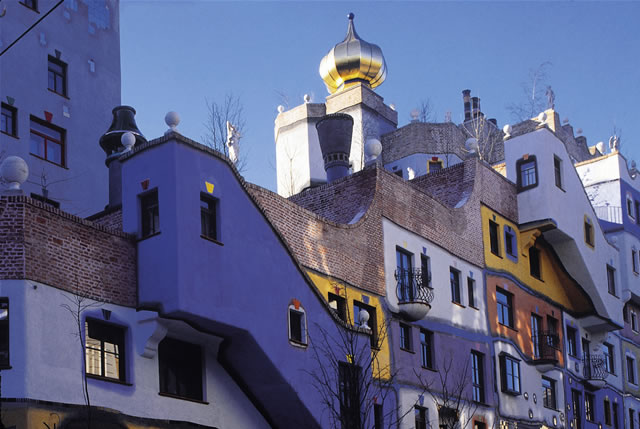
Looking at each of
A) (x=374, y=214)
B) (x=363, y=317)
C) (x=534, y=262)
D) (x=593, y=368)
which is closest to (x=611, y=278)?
(x=593, y=368)

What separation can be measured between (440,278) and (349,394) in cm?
724

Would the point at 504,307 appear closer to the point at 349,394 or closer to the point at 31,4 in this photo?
the point at 349,394

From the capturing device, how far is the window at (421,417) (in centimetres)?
2458

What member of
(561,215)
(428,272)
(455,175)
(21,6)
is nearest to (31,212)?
(428,272)

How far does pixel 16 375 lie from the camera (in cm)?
1564

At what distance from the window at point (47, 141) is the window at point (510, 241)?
480 inches

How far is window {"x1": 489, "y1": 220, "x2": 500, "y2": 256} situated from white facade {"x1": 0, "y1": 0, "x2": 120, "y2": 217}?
10.5 meters

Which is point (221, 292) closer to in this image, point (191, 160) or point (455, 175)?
point (191, 160)

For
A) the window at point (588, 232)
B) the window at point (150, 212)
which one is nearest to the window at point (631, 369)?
the window at point (588, 232)

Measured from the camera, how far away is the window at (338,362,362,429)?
757 inches

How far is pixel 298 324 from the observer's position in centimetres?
2045

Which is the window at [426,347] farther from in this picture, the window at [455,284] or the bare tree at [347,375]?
the bare tree at [347,375]

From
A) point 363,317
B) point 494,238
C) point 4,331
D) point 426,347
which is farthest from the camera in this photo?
point 494,238

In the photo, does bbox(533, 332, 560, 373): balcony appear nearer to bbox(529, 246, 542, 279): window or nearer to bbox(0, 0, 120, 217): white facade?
bbox(529, 246, 542, 279): window
